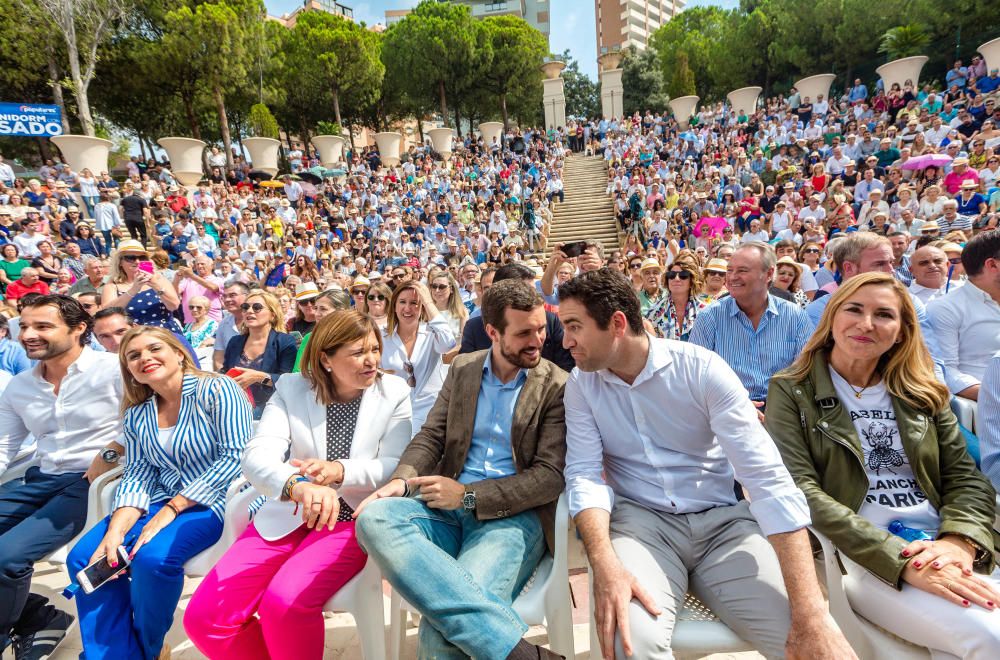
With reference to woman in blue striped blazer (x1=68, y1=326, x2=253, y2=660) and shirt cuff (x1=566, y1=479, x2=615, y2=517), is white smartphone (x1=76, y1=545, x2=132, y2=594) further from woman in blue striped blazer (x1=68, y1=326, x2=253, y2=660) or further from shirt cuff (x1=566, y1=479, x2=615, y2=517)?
shirt cuff (x1=566, y1=479, x2=615, y2=517)

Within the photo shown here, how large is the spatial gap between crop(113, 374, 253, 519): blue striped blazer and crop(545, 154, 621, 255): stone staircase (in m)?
11.8

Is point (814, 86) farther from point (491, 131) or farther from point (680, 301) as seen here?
point (680, 301)

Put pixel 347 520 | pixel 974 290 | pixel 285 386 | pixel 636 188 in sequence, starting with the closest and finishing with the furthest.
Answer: pixel 347 520 < pixel 285 386 < pixel 974 290 < pixel 636 188

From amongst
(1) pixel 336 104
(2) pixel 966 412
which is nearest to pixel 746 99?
(1) pixel 336 104

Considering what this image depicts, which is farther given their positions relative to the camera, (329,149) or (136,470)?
(329,149)

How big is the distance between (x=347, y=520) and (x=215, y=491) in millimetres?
648

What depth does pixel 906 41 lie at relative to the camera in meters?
20.0

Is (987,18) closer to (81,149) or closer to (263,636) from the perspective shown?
(263,636)

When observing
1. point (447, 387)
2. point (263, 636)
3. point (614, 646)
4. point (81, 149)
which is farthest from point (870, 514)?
point (81, 149)

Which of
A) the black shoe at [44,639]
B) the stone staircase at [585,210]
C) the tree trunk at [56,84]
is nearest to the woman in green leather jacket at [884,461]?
the black shoe at [44,639]

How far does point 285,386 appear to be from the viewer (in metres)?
2.24

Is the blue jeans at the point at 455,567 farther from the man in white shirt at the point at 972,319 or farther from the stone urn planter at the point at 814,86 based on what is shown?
the stone urn planter at the point at 814,86

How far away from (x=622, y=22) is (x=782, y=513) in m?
79.1

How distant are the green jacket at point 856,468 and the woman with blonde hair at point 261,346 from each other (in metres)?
2.97
